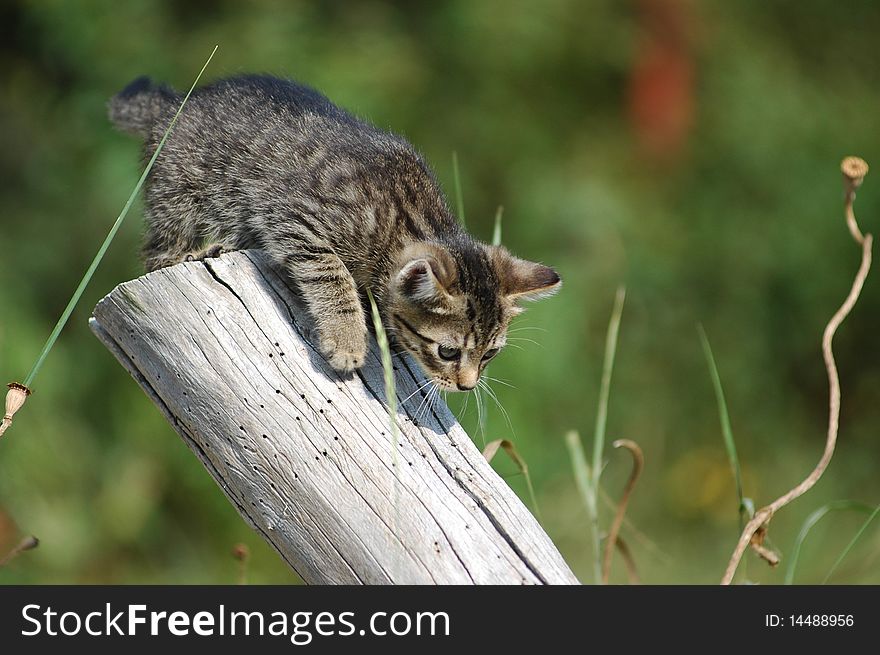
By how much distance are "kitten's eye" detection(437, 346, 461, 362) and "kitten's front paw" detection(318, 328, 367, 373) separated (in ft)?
1.49

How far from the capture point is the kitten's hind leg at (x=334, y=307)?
102 inches

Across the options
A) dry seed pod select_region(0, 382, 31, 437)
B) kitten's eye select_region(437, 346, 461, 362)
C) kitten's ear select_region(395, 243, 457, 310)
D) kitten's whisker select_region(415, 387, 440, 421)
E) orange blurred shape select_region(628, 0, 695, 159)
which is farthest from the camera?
orange blurred shape select_region(628, 0, 695, 159)

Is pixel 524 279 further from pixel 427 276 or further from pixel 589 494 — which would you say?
pixel 589 494

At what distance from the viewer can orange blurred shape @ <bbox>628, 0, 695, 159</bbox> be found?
6676mm

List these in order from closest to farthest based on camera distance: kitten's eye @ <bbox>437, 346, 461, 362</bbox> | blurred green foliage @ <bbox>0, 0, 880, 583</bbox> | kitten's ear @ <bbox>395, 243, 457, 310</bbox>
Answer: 1. kitten's ear @ <bbox>395, 243, 457, 310</bbox>
2. kitten's eye @ <bbox>437, 346, 461, 362</bbox>
3. blurred green foliage @ <bbox>0, 0, 880, 583</bbox>

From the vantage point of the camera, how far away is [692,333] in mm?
6664

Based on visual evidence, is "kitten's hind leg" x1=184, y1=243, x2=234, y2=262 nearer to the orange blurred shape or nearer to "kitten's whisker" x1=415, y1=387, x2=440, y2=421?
"kitten's whisker" x1=415, y1=387, x2=440, y2=421

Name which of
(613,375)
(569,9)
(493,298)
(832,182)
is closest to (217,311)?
(493,298)

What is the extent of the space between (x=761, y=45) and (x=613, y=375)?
8.29 feet

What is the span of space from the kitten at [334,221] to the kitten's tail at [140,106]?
0.01 metres

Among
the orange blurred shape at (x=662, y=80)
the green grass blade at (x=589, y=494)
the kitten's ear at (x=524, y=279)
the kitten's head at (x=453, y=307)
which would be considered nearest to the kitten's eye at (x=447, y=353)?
the kitten's head at (x=453, y=307)

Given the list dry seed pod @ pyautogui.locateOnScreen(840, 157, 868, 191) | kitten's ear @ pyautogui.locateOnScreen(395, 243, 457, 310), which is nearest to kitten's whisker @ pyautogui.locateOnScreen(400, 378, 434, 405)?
kitten's ear @ pyautogui.locateOnScreen(395, 243, 457, 310)

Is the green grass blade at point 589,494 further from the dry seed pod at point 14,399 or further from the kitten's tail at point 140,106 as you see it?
the kitten's tail at point 140,106

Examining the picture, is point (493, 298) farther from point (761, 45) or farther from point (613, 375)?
point (761, 45)
